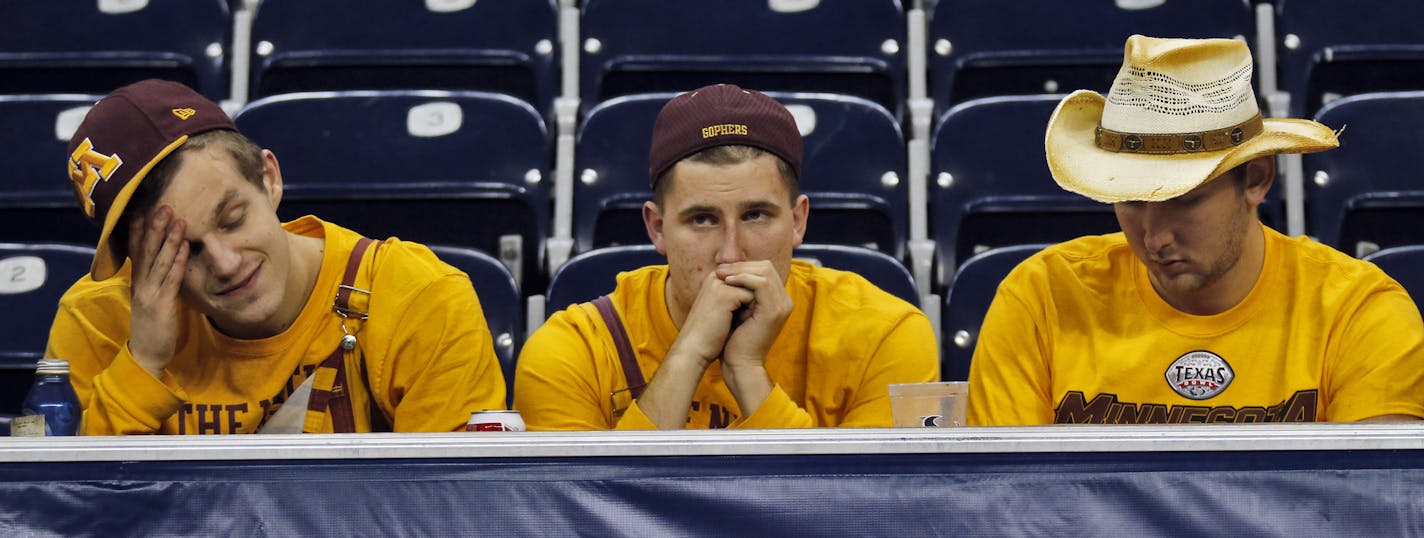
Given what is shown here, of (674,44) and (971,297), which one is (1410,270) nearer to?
(971,297)

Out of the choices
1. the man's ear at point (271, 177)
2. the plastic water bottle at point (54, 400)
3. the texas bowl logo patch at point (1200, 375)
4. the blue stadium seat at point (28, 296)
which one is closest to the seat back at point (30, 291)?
the blue stadium seat at point (28, 296)

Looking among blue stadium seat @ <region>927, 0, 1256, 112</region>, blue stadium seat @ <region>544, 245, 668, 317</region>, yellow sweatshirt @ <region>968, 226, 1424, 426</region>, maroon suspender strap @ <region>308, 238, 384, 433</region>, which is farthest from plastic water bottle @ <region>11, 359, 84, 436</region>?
blue stadium seat @ <region>927, 0, 1256, 112</region>

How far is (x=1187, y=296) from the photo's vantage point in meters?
2.33

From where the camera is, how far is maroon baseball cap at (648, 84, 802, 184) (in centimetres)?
242

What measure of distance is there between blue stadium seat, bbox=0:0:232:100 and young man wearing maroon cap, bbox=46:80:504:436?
1565 mm

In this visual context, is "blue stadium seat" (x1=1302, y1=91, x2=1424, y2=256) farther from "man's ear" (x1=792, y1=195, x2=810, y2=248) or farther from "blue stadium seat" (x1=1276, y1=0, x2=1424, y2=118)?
"man's ear" (x1=792, y1=195, x2=810, y2=248)

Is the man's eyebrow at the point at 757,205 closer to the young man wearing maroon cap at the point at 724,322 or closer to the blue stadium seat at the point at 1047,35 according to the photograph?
the young man wearing maroon cap at the point at 724,322

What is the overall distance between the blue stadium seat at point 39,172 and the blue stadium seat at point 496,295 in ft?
3.40

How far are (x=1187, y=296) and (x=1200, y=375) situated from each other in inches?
4.6

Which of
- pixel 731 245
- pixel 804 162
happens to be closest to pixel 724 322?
pixel 731 245

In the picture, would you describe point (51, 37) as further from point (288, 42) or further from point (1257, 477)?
point (1257, 477)

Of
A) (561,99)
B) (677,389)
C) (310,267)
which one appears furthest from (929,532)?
(561,99)

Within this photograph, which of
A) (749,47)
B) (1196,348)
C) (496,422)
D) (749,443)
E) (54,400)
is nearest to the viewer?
(749,443)

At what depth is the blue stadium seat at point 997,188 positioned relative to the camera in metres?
3.41
